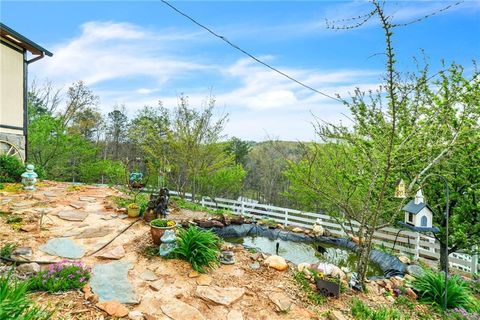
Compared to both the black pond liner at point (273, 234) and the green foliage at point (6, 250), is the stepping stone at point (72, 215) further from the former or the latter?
the black pond liner at point (273, 234)

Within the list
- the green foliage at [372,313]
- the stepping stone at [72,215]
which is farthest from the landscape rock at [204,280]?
the stepping stone at [72,215]

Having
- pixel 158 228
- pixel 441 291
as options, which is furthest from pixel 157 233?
pixel 441 291

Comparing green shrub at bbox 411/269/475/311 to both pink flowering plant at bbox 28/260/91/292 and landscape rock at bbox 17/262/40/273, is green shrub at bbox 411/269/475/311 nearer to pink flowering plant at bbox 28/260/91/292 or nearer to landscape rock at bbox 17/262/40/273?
pink flowering plant at bbox 28/260/91/292

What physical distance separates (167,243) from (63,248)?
53.5 inches

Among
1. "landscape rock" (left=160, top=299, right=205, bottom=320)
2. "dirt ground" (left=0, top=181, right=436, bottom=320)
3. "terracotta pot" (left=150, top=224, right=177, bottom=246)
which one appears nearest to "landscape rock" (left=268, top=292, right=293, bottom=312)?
"dirt ground" (left=0, top=181, right=436, bottom=320)

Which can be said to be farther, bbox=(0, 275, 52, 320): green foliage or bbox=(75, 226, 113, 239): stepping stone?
bbox=(75, 226, 113, 239): stepping stone

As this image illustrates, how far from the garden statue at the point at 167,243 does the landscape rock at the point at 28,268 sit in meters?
1.33

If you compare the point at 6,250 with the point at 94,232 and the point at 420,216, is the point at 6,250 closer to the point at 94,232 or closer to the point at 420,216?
the point at 94,232

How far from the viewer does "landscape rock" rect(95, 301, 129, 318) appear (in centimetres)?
232

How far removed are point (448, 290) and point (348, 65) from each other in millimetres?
3584

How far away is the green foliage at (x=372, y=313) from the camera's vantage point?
2.71 m

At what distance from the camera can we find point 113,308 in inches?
93.0

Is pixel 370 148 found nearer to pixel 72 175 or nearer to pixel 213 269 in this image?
pixel 213 269

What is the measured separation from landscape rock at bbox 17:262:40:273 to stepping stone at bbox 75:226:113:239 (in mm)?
1017
